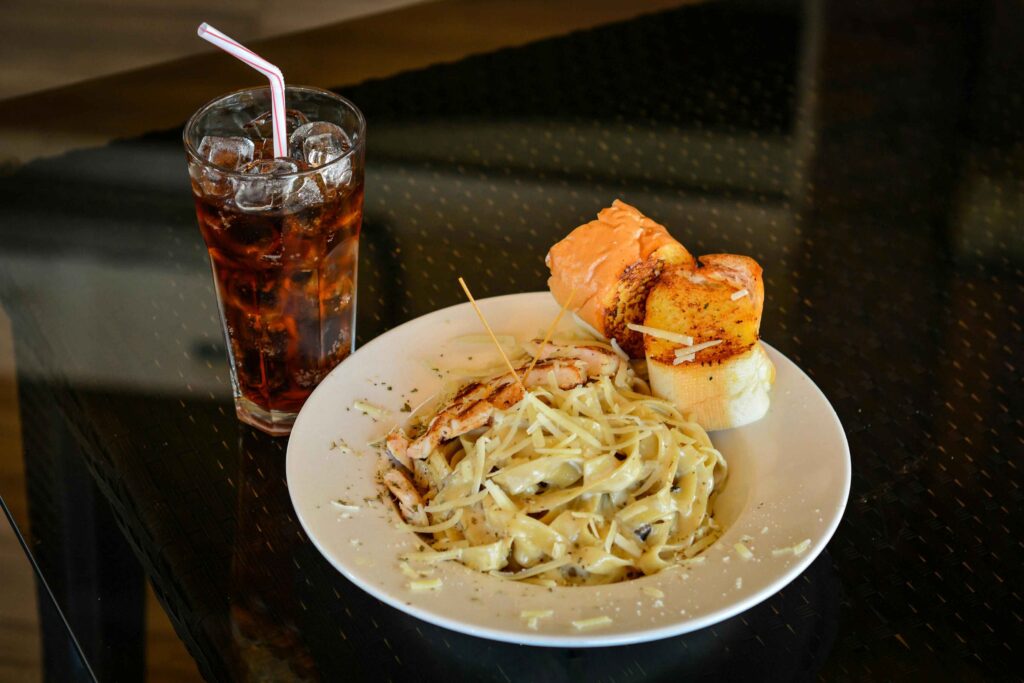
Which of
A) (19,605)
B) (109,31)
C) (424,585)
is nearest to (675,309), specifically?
(424,585)

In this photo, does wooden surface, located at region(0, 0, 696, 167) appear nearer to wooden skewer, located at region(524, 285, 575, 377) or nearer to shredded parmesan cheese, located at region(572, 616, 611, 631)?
wooden skewer, located at region(524, 285, 575, 377)

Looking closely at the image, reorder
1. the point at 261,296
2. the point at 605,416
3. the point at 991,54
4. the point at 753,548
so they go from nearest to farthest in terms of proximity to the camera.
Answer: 1. the point at 753,548
2. the point at 605,416
3. the point at 261,296
4. the point at 991,54

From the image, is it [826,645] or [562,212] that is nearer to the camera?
[826,645]

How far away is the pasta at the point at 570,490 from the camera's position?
3.90ft

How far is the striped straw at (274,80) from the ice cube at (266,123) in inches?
2.7

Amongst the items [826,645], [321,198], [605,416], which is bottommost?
[826,645]

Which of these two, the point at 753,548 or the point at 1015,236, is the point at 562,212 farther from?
the point at 753,548

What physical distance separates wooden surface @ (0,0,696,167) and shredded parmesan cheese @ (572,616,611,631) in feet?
4.27

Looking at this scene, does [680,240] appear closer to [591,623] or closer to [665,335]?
[665,335]

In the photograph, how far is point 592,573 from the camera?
3.89 ft

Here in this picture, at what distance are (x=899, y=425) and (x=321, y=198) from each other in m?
0.72

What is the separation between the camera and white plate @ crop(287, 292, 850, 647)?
109cm

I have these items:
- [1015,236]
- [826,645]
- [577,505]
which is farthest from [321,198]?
[1015,236]

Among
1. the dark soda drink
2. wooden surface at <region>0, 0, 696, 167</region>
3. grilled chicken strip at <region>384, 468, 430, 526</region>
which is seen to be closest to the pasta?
grilled chicken strip at <region>384, 468, 430, 526</region>
